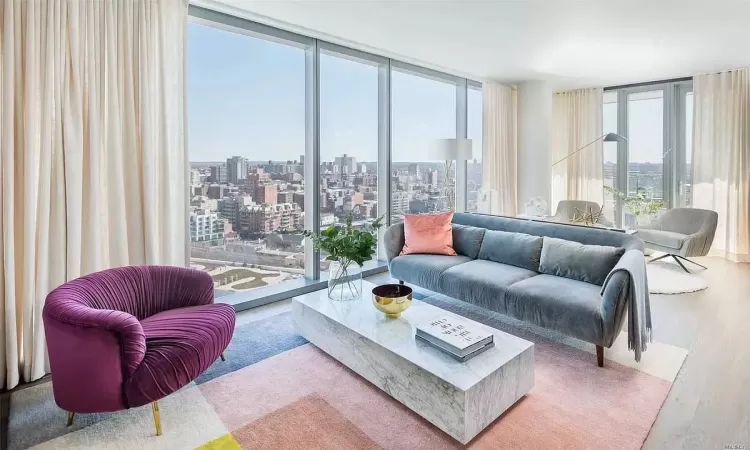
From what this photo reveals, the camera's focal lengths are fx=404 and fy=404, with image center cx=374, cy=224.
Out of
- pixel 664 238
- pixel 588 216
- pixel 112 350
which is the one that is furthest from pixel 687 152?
pixel 112 350

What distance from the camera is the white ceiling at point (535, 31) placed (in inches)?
128

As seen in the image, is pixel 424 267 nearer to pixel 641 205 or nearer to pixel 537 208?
pixel 537 208

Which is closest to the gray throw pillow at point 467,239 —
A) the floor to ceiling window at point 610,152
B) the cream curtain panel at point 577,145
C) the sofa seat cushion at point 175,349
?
the sofa seat cushion at point 175,349

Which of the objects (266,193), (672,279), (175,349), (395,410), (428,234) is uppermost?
(266,193)

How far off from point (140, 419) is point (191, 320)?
1.71ft

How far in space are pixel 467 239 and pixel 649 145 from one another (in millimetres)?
4181

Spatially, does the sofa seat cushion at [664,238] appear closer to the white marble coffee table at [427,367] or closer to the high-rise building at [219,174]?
the white marble coffee table at [427,367]

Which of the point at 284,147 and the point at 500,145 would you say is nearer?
the point at 284,147

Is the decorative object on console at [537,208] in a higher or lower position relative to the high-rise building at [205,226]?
higher

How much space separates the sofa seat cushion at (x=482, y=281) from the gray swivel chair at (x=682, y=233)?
7.60 ft

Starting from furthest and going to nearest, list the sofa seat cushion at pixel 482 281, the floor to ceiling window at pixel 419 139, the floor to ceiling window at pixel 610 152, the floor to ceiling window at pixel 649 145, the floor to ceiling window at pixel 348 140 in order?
the floor to ceiling window at pixel 610 152
the floor to ceiling window at pixel 649 145
the floor to ceiling window at pixel 419 139
the floor to ceiling window at pixel 348 140
the sofa seat cushion at pixel 482 281

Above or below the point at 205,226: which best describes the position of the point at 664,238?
below

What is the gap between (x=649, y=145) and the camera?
6.11m

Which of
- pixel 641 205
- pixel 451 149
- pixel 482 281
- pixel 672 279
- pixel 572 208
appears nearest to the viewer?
pixel 482 281
